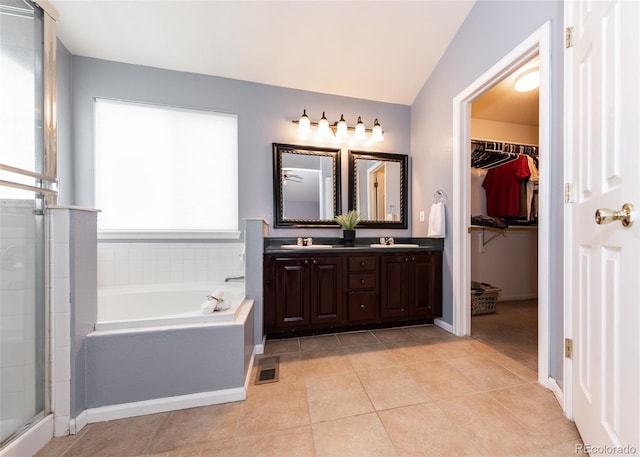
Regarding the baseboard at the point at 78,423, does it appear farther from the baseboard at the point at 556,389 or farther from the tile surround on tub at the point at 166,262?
the baseboard at the point at 556,389

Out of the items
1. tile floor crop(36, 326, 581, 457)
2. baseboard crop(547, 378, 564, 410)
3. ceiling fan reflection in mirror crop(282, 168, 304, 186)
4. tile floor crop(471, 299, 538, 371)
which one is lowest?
tile floor crop(471, 299, 538, 371)

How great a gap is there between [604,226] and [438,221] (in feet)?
4.70

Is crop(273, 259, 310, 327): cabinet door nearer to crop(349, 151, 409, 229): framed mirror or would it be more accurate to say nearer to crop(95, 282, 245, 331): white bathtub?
crop(95, 282, 245, 331): white bathtub

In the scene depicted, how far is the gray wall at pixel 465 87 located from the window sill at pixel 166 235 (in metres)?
2.14

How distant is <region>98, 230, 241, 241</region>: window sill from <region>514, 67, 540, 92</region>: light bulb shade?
3.10m

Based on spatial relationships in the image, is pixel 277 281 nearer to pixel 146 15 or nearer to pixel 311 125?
pixel 311 125

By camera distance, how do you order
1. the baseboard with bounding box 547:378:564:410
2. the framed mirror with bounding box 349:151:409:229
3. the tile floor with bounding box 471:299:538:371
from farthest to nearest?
the framed mirror with bounding box 349:151:409:229, the tile floor with bounding box 471:299:538:371, the baseboard with bounding box 547:378:564:410

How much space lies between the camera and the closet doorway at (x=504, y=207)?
2.75m

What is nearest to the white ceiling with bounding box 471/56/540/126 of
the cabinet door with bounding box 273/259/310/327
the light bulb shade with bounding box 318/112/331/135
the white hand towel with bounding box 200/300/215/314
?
the light bulb shade with bounding box 318/112/331/135

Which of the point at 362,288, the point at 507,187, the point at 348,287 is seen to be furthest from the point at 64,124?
the point at 507,187

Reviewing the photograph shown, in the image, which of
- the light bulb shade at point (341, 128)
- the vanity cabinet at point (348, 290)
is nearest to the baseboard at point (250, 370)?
the vanity cabinet at point (348, 290)

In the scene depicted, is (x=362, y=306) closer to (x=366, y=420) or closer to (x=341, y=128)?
(x=366, y=420)

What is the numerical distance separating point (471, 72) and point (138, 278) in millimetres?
3551

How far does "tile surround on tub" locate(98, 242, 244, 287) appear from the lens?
221cm
